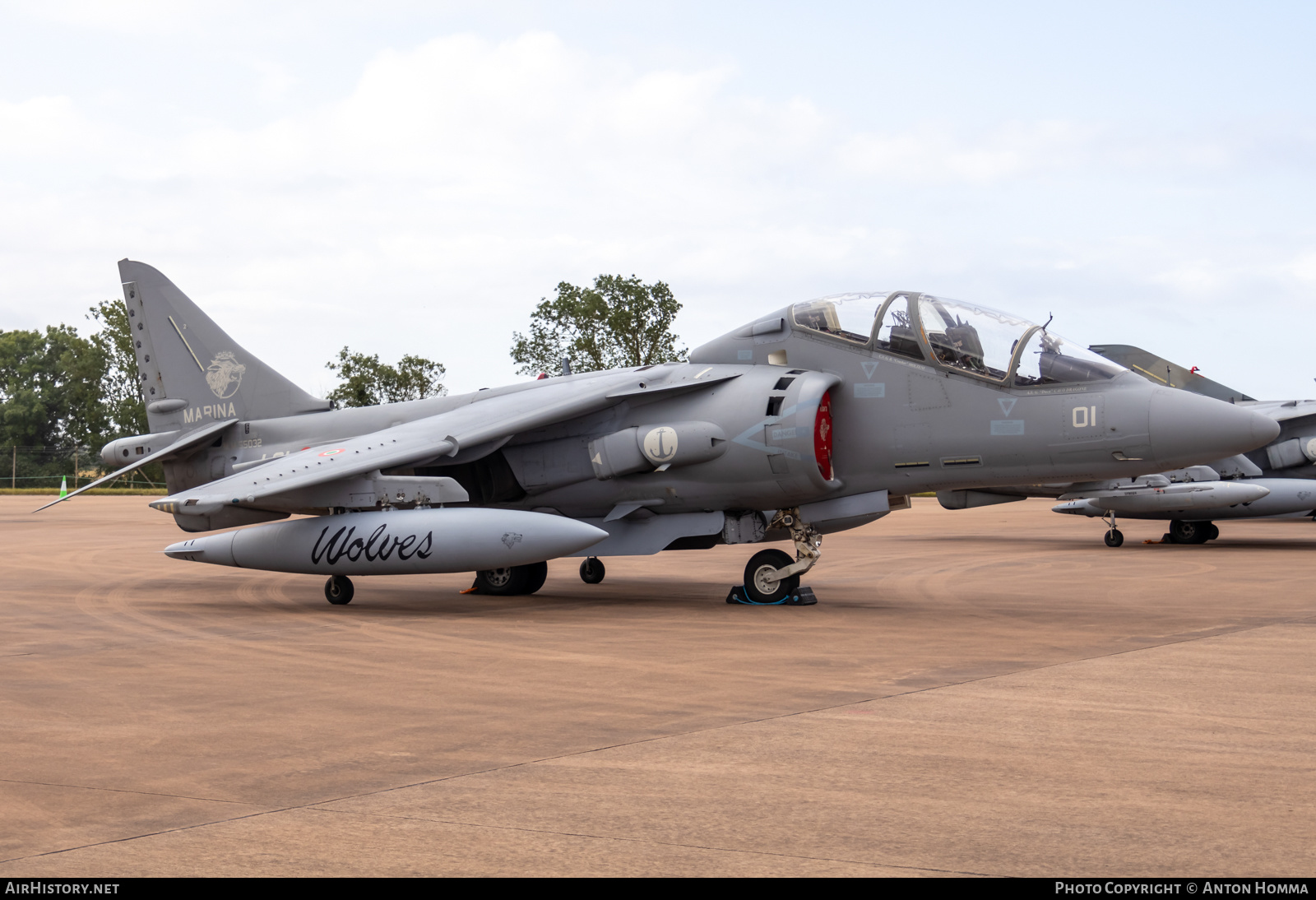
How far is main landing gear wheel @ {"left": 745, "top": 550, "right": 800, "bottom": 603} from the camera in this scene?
460 inches

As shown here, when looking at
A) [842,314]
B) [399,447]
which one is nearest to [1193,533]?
[842,314]

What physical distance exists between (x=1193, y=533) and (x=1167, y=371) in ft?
11.0

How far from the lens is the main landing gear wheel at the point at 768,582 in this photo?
38.3 feet

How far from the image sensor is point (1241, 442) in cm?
1001

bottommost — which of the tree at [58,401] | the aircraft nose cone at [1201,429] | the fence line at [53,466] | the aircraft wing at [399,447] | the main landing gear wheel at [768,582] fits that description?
the main landing gear wheel at [768,582]

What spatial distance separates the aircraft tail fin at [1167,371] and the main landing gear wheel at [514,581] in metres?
14.1

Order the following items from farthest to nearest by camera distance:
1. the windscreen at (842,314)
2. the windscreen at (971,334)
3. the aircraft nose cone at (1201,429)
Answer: the windscreen at (842,314), the windscreen at (971,334), the aircraft nose cone at (1201,429)

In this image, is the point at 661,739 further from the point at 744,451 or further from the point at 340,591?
the point at 340,591

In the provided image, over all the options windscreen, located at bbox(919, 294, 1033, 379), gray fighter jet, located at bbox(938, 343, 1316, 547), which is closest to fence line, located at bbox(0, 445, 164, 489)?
gray fighter jet, located at bbox(938, 343, 1316, 547)

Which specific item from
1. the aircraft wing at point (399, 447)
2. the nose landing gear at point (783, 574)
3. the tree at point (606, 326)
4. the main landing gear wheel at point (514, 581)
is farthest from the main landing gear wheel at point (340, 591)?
the tree at point (606, 326)

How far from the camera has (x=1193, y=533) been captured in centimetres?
2198

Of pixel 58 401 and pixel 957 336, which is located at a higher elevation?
pixel 58 401

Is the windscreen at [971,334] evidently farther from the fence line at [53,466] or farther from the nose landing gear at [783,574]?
the fence line at [53,466]

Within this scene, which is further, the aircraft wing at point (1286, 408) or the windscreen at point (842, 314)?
the aircraft wing at point (1286, 408)
